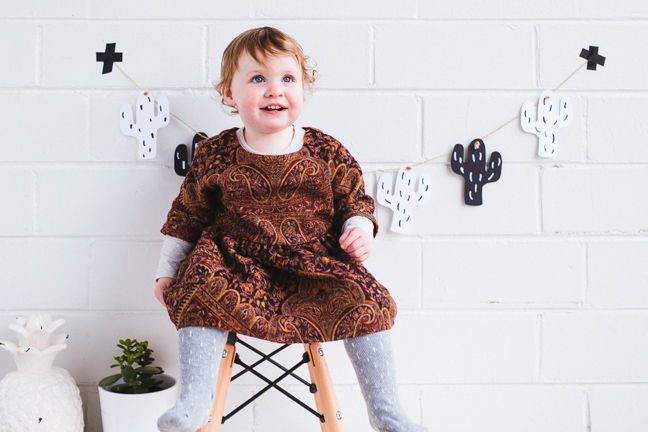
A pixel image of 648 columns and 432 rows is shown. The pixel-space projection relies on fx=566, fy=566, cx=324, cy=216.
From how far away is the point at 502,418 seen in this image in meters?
1.32

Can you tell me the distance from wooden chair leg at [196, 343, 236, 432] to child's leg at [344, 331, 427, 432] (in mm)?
214

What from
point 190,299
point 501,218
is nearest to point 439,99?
point 501,218

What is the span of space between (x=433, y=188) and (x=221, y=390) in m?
0.65

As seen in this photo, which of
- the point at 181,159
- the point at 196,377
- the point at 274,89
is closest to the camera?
the point at 196,377

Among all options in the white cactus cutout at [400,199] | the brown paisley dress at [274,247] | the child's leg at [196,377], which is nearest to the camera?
the child's leg at [196,377]

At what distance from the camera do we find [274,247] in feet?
3.44

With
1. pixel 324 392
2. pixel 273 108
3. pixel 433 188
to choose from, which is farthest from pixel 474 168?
pixel 324 392

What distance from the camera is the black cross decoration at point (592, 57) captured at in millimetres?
1292

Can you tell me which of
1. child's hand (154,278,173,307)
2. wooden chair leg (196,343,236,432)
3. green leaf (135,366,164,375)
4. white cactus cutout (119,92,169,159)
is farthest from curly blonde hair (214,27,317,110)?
green leaf (135,366,164,375)

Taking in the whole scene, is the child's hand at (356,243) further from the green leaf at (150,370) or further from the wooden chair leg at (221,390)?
the green leaf at (150,370)

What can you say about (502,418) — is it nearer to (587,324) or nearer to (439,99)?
(587,324)

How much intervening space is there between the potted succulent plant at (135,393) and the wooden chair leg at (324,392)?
0.36m

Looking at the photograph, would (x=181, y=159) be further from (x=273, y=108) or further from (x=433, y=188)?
(x=433, y=188)

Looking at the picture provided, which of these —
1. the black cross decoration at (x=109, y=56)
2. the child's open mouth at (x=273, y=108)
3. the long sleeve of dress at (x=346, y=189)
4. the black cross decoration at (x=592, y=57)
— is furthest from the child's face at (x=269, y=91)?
the black cross decoration at (x=592, y=57)
